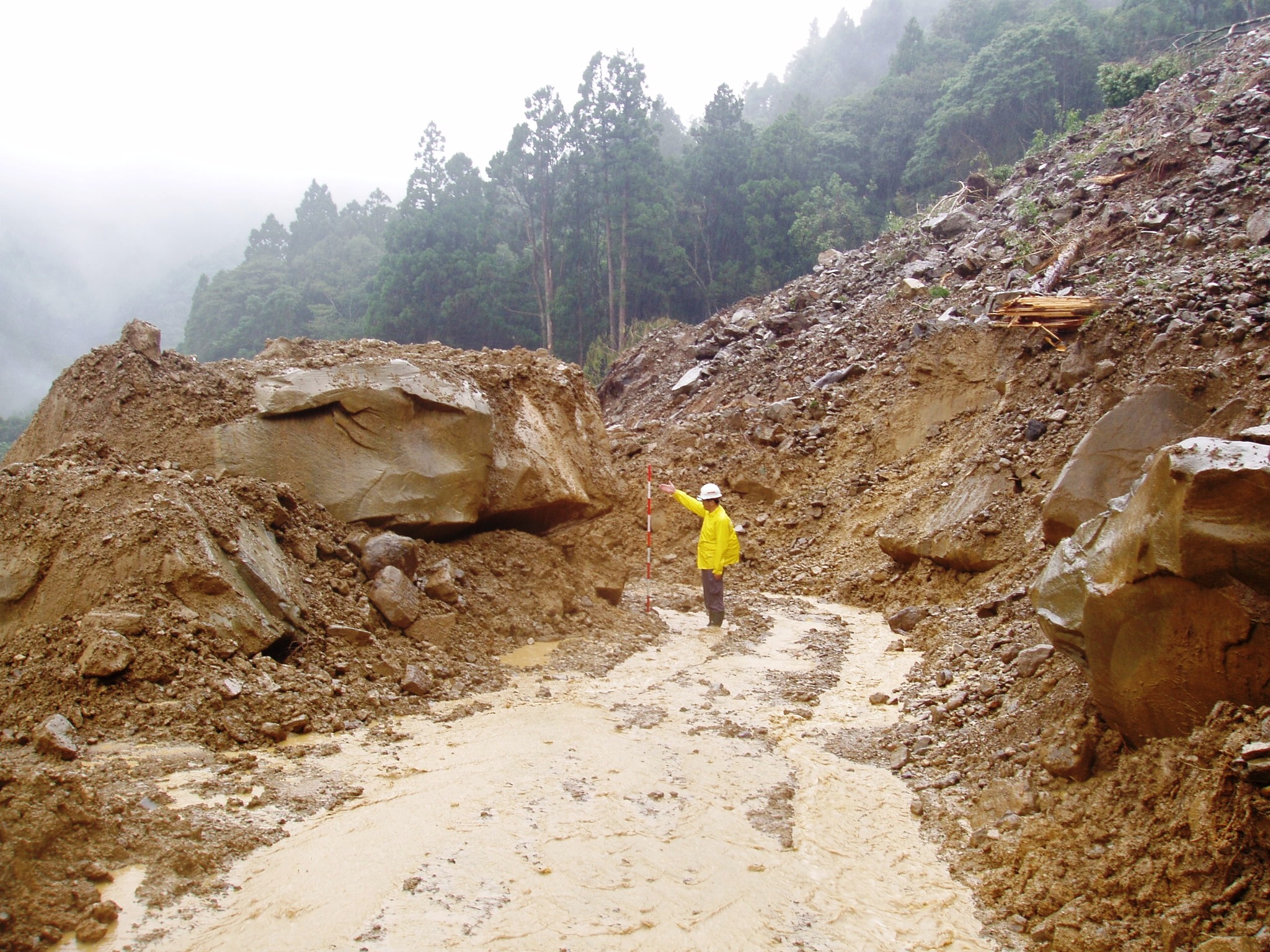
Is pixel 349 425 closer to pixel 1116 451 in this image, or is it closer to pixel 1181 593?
pixel 1181 593

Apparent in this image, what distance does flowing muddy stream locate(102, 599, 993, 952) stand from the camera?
279 centimetres

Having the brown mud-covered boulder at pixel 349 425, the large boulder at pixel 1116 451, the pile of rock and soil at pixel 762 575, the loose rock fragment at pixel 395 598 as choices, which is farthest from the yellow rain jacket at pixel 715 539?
the loose rock fragment at pixel 395 598

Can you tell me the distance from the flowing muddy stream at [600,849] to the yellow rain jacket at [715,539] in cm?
282

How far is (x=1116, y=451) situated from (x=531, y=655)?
4.57m

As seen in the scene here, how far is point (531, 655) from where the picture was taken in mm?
6281

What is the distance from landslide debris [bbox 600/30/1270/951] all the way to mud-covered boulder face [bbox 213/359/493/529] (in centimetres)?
349

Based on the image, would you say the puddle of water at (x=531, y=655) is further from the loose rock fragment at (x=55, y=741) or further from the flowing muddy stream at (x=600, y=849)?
the loose rock fragment at (x=55, y=741)

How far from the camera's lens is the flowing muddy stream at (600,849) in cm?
279

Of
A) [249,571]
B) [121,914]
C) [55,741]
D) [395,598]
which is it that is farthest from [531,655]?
[121,914]

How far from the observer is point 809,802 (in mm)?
3963

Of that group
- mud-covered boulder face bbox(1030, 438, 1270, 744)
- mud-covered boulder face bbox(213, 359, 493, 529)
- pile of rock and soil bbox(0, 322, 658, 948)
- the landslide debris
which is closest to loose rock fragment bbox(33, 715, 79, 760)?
pile of rock and soil bbox(0, 322, 658, 948)

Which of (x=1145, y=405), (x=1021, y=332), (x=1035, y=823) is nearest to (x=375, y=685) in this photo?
(x=1035, y=823)

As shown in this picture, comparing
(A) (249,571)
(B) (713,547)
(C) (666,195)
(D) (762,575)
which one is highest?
(C) (666,195)

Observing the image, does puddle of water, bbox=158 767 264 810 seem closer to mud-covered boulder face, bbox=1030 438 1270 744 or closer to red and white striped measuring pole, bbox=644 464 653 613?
mud-covered boulder face, bbox=1030 438 1270 744
